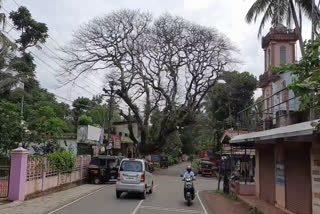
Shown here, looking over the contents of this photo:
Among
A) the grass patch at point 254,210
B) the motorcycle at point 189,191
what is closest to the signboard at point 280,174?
the grass patch at point 254,210

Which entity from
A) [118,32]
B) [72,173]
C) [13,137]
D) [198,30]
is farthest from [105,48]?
[13,137]

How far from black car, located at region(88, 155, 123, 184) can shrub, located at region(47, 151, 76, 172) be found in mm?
3311

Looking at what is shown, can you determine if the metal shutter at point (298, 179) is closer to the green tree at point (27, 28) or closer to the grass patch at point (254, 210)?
the grass patch at point (254, 210)

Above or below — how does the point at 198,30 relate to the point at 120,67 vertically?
above

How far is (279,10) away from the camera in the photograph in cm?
2039

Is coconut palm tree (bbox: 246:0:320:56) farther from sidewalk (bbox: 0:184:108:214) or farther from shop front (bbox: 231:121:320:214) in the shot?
sidewalk (bbox: 0:184:108:214)

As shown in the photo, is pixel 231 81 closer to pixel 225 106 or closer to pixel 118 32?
pixel 225 106

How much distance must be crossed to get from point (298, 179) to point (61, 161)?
44.0 ft

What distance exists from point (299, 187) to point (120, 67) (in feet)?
101

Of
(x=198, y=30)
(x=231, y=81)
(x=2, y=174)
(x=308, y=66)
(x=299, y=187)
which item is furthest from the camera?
(x=231, y=81)

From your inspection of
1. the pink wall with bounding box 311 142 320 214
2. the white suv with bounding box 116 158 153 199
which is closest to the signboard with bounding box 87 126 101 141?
the white suv with bounding box 116 158 153 199

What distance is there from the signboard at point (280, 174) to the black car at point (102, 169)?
14762 millimetres

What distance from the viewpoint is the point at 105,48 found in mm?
41875

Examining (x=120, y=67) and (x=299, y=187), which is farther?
(x=120, y=67)
